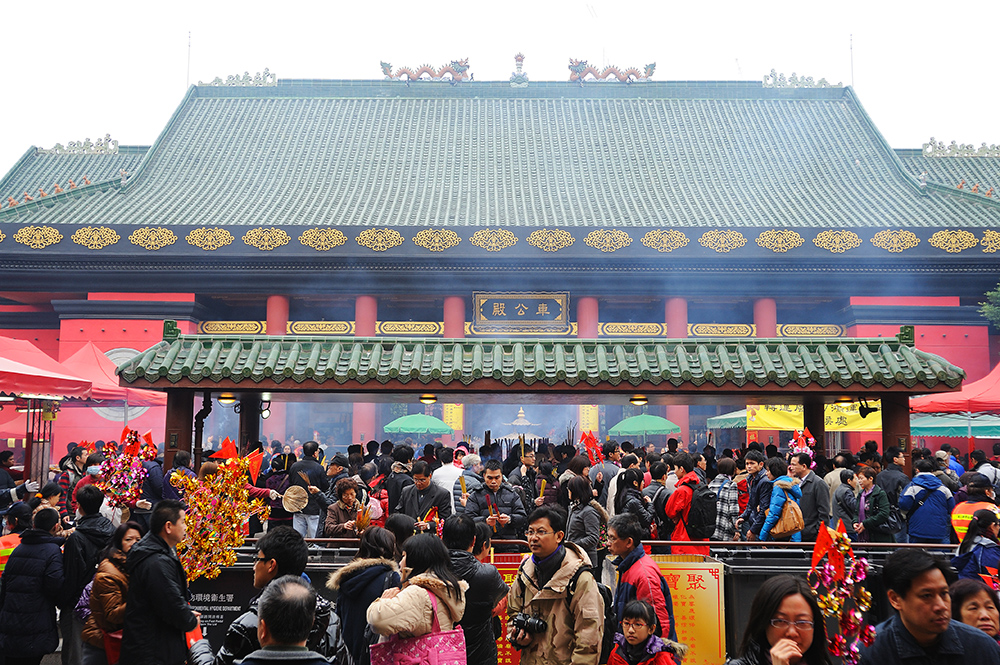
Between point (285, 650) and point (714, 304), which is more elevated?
point (714, 304)

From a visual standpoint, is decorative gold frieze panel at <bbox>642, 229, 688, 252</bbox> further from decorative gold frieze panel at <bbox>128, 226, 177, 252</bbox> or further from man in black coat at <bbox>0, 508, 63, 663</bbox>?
man in black coat at <bbox>0, 508, 63, 663</bbox>

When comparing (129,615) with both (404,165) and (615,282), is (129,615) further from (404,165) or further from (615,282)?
(404,165)

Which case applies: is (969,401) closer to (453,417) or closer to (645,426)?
(645,426)

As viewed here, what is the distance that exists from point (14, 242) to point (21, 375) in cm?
1004

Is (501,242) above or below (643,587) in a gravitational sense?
above

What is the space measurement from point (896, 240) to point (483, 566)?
16864 mm

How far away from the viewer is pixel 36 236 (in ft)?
58.6

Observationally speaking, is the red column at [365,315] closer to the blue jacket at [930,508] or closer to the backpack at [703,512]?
the backpack at [703,512]

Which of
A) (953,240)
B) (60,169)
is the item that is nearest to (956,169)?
(953,240)

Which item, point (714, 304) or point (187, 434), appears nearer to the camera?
point (187, 434)

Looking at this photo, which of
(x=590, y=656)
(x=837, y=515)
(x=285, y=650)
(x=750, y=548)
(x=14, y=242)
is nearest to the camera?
(x=285, y=650)

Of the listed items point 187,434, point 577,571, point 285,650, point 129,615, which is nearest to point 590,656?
point 577,571

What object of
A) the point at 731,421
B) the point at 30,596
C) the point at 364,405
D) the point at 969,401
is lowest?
the point at 30,596

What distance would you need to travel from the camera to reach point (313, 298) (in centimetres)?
1891
